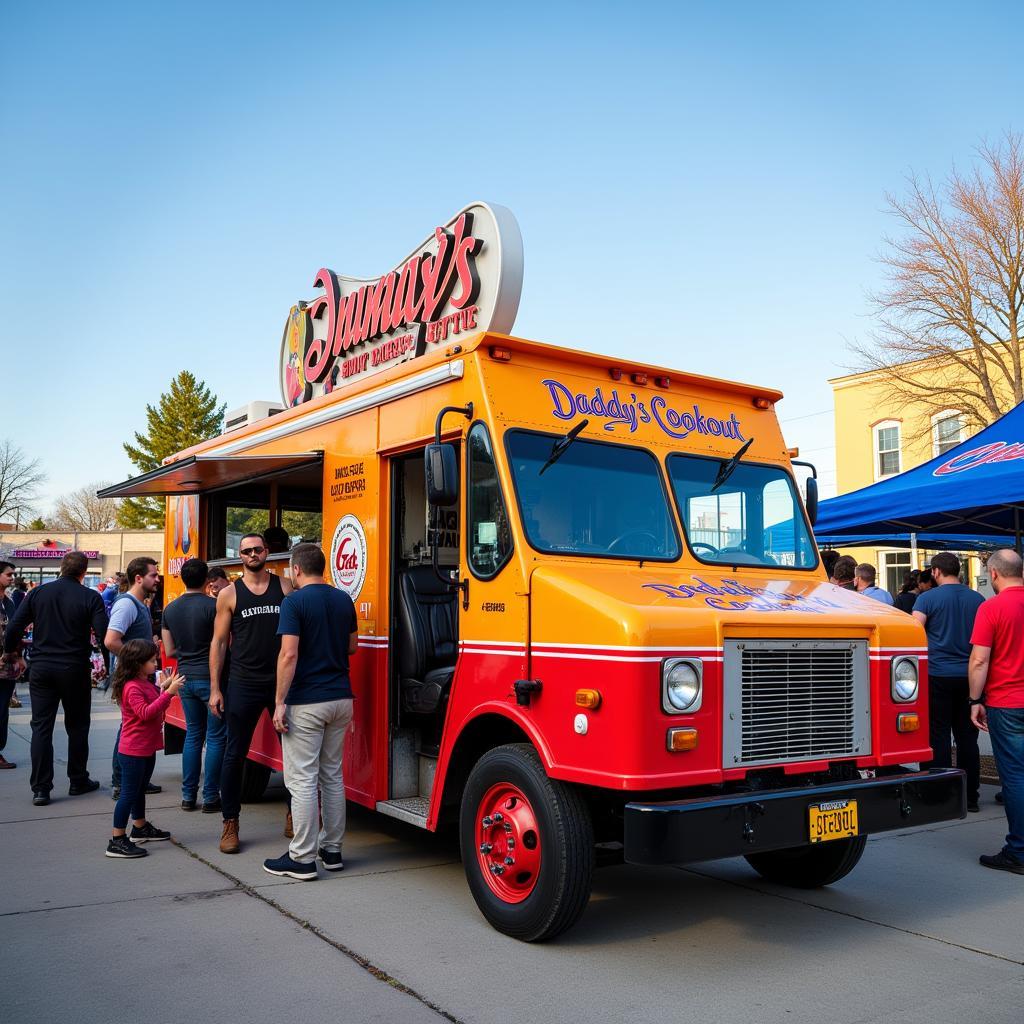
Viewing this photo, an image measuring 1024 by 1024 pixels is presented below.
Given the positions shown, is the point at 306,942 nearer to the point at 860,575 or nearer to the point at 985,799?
the point at 985,799

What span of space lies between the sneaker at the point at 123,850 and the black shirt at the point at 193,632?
5.31 ft

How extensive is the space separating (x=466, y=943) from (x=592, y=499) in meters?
2.30

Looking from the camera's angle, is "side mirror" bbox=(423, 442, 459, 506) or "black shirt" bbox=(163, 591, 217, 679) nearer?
"side mirror" bbox=(423, 442, 459, 506)

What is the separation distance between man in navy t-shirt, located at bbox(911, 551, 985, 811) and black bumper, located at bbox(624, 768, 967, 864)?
3.19 meters

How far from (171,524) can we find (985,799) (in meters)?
7.84

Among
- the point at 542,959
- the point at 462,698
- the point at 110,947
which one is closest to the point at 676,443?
the point at 462,698

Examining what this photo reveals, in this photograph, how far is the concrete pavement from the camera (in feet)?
13.8

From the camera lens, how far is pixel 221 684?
7.09m

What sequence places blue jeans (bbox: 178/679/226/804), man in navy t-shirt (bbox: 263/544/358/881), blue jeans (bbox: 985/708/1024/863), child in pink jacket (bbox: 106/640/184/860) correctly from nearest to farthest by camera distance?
1. man in navy t-shirt (bbox: 263/544/358/881)
2. blue jeans (bbox: 985/708/1024/863)
3. child in pink jacket (bbox: 106/640/184/860)
4. blue jeans (bbox: 178/679/226/804)

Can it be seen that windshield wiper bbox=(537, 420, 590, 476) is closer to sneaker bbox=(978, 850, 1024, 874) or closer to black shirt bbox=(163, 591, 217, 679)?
black shirt bbox=(163, 591, 217, 679)

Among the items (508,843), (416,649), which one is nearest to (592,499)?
(416,649)

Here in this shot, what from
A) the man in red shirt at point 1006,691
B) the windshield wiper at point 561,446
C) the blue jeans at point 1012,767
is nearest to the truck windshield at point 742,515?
the windshield wiper at point 561,446

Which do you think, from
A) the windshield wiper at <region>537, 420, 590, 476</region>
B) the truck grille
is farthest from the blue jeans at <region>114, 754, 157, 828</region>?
the truck grille

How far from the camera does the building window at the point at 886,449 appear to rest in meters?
26.7
